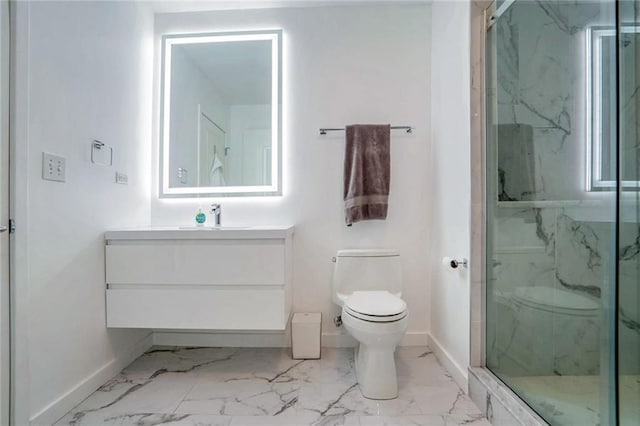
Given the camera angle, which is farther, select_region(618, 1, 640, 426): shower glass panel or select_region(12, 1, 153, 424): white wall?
select_region(12, 1, 153, 424): white wall

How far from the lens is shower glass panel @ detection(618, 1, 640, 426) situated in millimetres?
890

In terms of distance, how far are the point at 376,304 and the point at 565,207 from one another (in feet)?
2.86

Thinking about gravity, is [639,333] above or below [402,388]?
above

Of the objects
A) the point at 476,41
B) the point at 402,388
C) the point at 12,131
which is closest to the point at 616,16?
the point at 476,41

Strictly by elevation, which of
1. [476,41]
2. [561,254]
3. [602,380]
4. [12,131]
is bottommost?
[602,380]

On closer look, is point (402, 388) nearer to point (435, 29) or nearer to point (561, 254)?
point (561, 254)

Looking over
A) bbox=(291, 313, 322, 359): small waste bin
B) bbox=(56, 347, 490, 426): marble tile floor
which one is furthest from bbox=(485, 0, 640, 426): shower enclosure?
bbox=(291, 313, 322, 359): small waste bin

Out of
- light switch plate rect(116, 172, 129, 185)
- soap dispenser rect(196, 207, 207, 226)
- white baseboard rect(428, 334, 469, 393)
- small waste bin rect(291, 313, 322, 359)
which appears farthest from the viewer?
soap dispenser rect(196, 207, 207, 226)

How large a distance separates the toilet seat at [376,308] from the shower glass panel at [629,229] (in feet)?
2.41

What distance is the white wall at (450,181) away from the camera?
1.51 metres

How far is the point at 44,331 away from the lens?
1.20m

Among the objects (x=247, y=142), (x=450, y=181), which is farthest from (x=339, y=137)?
(x=450, y=181)

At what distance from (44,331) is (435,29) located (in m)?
2.63

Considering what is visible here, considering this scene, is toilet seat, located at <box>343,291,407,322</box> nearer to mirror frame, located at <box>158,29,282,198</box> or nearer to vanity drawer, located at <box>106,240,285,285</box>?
vanity drawer, located at <box>106,240,285,285</box>
